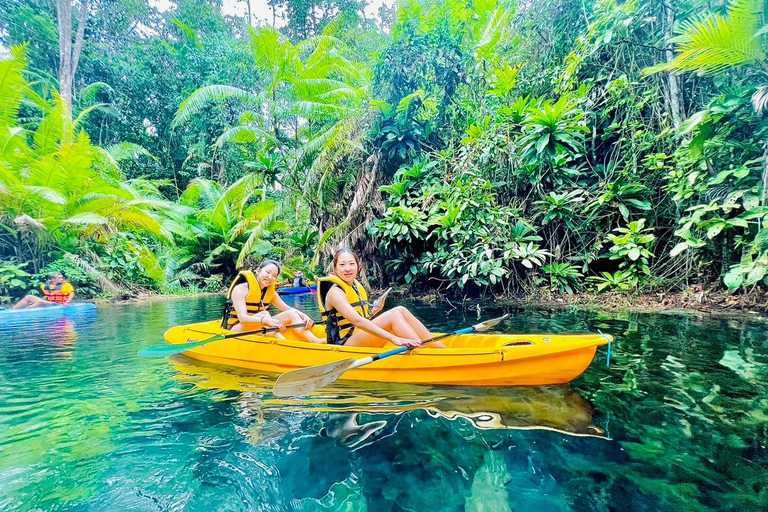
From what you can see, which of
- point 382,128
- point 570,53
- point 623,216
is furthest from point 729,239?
point 382,128

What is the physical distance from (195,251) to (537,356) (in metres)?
11.9

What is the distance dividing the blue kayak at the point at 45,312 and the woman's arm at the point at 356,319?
277 inches

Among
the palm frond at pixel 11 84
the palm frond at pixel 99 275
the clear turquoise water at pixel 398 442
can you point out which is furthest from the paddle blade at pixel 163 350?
the palm frond at pixel 11 84

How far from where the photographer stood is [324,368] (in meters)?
2.61

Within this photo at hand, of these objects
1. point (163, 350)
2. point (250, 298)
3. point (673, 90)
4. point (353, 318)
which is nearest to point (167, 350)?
point (163, 350)

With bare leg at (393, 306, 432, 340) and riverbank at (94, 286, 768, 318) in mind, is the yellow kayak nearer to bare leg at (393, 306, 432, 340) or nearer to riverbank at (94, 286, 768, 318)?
bare leg at (393, 306, 432, 340)

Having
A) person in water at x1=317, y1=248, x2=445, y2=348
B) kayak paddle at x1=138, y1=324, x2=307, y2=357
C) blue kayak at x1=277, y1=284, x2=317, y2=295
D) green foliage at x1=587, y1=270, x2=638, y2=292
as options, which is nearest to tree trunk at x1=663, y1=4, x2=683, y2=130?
green foliage at x1=587, y1=270, x2=638, y2=292

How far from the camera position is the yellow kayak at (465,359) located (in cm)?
251

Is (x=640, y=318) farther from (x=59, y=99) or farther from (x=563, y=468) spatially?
(x=59, y=99)

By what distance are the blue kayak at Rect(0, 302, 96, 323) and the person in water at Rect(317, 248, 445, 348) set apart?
6.92 m

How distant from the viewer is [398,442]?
2.08 metres

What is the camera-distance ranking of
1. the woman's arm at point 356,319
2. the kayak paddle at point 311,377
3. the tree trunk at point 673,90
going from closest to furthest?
the kayak paddle at point 311,377 → the woman's arm at point 356,319 → the tree trunk at point 673,90

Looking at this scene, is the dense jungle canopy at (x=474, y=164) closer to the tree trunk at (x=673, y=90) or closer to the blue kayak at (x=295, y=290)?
the tree trunk at (x=673, y=90)

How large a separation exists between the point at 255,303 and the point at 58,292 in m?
6.66
